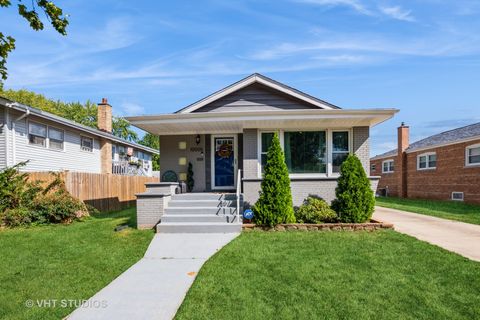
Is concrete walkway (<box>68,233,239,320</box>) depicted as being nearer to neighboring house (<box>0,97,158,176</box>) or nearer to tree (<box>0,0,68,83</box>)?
tree (<box>0,0,68,83</box>)

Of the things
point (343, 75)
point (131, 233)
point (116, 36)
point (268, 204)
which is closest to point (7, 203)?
point (131, 233)

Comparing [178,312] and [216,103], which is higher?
[216,103]

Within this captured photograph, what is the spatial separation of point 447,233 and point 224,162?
7.73 m

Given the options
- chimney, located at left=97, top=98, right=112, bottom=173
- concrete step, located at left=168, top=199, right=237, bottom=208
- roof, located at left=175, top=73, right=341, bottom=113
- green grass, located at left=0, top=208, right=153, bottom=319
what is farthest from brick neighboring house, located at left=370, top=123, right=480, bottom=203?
chimney, located at left=97, top=98, right=112, bottom=173

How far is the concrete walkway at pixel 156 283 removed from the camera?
4.04 metres

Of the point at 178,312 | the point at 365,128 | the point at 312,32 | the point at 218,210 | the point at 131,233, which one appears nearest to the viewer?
the point at 178,312

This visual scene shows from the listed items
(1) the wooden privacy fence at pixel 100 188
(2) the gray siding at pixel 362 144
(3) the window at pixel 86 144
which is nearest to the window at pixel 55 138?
(3) the window at pixel 86 144

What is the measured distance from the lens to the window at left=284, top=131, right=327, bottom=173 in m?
10.1

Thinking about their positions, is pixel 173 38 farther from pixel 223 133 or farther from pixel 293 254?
pixel 293 254

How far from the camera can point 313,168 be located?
10.1m

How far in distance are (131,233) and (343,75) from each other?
36.8ft

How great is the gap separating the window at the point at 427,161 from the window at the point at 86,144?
21919 mm

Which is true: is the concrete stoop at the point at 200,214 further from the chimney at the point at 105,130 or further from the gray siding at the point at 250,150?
the chimney at the point at 105,130

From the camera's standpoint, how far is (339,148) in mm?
10094
